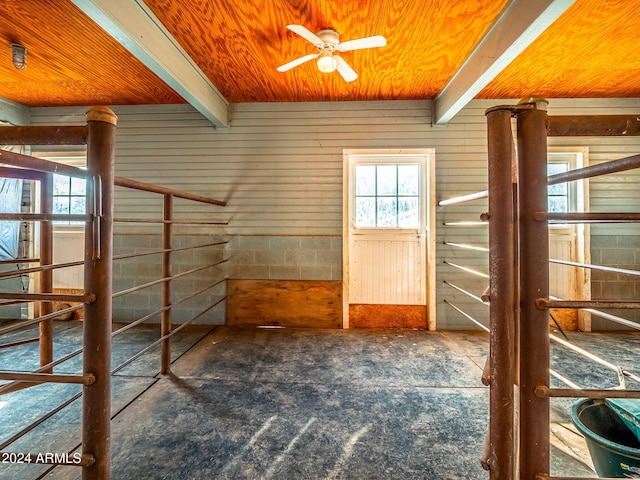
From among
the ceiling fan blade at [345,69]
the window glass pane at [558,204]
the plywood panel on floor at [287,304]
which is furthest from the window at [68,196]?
the window glass pane at [558,204]

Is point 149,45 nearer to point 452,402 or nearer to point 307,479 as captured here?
point 307,479

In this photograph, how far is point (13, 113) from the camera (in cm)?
327

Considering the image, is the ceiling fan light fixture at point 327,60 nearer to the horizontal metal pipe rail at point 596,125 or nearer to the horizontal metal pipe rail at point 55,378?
the horizontal metal pipe rail at point 596,125

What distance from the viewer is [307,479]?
119 centimetres

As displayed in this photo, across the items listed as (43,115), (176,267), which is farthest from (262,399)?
(43,115)

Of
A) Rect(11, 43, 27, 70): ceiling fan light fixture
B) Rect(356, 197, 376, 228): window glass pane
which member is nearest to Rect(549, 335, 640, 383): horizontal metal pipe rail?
Rect(356, 197, 376, 228): window glass pane

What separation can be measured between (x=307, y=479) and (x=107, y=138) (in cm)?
150

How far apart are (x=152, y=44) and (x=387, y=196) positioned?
2.47m

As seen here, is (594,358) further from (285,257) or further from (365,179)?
(285,257)

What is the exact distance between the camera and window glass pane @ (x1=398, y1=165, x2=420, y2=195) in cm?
322

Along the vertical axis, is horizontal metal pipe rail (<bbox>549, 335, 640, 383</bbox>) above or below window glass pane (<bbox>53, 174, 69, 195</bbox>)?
below

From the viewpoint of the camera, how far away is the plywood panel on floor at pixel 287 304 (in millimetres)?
3197

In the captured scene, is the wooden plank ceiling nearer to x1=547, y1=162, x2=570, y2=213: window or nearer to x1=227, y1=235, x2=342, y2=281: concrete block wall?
x1=547, y1=162, x2=570, y2=213: window

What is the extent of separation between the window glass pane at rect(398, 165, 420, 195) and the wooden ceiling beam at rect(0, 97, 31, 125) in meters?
4.45
